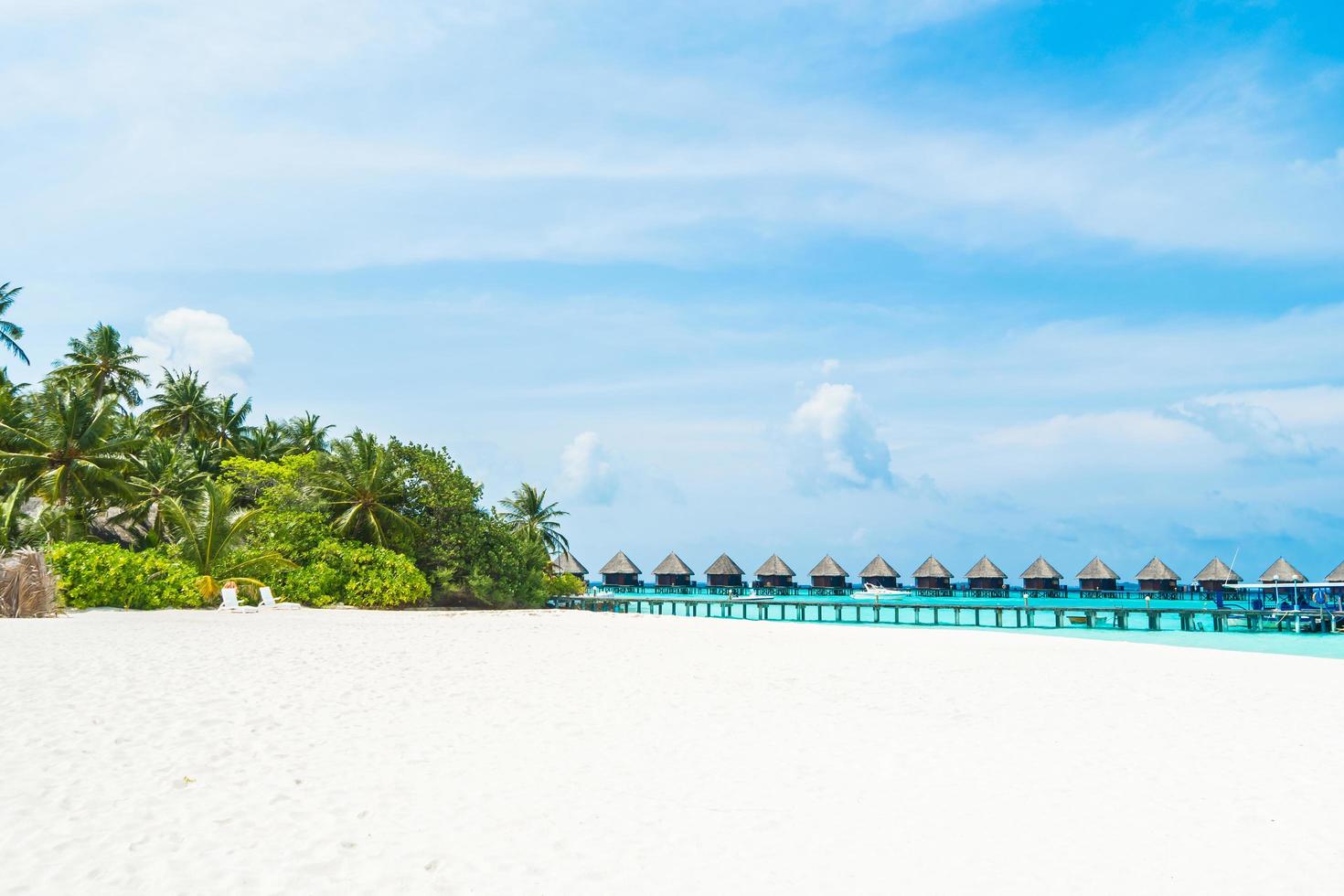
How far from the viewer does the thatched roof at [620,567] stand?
57.6m

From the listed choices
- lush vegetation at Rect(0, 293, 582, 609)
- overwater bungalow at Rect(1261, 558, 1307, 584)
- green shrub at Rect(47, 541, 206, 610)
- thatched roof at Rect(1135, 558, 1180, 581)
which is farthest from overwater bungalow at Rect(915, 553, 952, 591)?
green shrub at Rect(47, 541, 206, 610)

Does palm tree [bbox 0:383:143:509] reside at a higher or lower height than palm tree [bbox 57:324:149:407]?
lower

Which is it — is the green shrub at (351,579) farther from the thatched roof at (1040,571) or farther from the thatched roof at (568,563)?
the thatched roof at (1040,571)

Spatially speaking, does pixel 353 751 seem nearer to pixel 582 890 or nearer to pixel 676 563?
pixel 582 890

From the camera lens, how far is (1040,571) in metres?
60.1

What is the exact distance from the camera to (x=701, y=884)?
177 inches

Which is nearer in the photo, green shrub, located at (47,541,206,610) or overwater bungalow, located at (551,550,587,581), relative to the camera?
green shrub, located at (47,541,206,610)

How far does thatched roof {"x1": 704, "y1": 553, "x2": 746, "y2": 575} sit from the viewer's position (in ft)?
197

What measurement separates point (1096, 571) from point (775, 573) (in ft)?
69.2

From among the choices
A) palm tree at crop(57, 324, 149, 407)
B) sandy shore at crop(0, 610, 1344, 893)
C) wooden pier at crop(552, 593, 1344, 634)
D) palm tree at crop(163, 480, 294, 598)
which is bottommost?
wooden pier at crop(552, 593, 1344, 634)

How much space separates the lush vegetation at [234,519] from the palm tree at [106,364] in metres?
2.13

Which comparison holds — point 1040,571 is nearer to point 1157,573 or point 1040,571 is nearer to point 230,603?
point 1157,573

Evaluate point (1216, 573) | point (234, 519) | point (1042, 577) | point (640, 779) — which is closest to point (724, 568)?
point (1042, 577)

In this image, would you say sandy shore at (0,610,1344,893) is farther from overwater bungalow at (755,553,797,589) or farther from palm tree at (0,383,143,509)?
overwater bungalow at (755,553,797,589)
